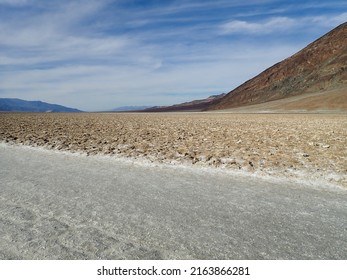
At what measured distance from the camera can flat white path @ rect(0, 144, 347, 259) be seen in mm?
4551

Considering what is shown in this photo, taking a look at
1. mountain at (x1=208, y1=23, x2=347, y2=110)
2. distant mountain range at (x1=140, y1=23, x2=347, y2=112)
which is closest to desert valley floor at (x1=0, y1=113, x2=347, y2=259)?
distant mountain range at (x1=140, y1=23, x2=347, y2=112)

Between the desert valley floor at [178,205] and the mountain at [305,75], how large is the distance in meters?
69.4

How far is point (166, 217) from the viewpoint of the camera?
5.87 meters

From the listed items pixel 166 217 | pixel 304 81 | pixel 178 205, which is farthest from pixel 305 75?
pixel 166 217

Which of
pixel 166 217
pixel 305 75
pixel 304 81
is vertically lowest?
pixel 166 217

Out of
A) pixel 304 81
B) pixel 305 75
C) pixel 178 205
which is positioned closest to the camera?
pixel 178 205

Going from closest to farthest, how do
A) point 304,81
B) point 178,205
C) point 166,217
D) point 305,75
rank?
point 166,217 < point 178,205 < point 304,81 < point 305,75

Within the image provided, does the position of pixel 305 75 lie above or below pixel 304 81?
above

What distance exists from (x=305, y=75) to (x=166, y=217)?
110 meters

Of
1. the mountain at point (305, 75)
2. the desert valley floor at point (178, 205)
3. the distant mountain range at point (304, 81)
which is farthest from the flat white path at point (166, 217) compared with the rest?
the mountain at point (305, 75)

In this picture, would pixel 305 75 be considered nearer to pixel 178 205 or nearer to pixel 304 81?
pixel 304 81

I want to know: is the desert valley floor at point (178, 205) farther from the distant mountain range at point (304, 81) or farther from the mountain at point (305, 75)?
the mountain at point (305, 75)
